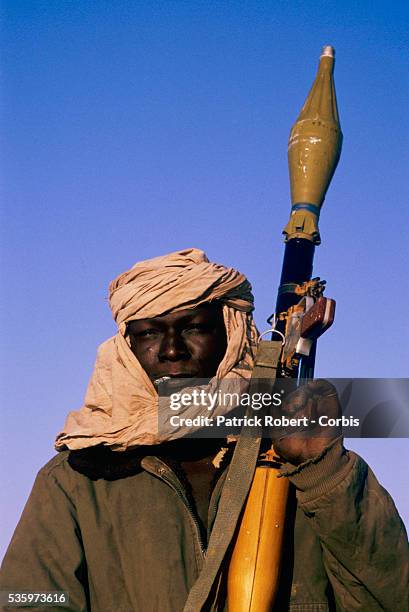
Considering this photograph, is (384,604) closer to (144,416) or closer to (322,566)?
(322,566)

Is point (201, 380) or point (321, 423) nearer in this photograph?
point (321, 423)

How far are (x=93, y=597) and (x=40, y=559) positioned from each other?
1.07 ft

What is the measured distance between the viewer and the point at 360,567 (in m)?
5.34

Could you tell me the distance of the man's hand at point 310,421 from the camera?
527 centimetres

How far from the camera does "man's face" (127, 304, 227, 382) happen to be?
600cm

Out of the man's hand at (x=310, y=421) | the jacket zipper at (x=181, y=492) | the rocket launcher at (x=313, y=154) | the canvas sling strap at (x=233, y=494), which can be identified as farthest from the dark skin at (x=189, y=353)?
the rocket launcher at (x=313, y=154)

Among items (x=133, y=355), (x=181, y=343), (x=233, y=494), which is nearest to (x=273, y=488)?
(x=233, y=494)

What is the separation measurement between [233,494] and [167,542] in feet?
1.49

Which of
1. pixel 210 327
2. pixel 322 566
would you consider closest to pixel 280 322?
pixel 210 327

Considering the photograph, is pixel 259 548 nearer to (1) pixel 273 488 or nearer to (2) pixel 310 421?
(1) pixel 273 488

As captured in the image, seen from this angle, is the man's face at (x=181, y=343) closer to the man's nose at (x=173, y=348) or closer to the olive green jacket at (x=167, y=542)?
the man's nose at (x=173, y=348)

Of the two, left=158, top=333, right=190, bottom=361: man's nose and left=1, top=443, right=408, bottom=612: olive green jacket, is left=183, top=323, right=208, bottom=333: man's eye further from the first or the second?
left=1, top=443, right=408, bottom=612: olive green jacket

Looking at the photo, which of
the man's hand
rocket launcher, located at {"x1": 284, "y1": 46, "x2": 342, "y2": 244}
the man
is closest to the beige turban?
the man

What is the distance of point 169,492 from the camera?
228 inches
